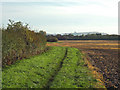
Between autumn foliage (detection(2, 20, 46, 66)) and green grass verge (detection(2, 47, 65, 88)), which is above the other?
autumn foliage (detection(2, 20, 46, 66))

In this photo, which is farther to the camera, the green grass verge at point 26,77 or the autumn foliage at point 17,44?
the autumn foliage at point 17,44

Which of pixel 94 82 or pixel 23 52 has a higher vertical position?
pixel 23 52

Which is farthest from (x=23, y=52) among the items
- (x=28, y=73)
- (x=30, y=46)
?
(x=28, y=73)

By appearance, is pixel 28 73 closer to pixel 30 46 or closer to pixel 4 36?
pixel 4 36

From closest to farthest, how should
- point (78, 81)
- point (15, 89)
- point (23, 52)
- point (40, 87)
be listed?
point (15, 89) < point (40, 87) < point (78, 81) < point (23, 52)

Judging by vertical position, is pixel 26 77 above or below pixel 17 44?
below

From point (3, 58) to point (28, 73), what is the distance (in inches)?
163

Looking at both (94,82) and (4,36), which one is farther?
(4,36)

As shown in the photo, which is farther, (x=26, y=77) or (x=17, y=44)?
(x=17, y=44)

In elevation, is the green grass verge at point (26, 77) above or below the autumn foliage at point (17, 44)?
below

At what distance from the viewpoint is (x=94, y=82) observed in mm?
15422

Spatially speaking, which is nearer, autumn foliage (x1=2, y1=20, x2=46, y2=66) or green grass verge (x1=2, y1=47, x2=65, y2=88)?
green grass verge (x1=2, y1=47, x2=65, y2=88)

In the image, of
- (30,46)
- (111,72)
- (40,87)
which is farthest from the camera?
(30,46)

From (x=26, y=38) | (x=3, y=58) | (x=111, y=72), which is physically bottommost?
(x=111, y=72)
